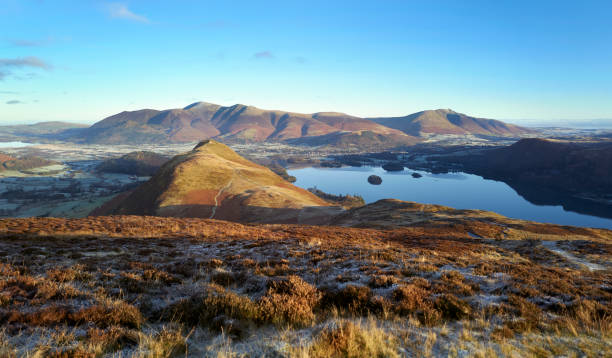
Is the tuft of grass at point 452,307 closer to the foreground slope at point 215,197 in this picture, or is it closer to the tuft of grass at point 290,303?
the tuft of grass at point 290,303

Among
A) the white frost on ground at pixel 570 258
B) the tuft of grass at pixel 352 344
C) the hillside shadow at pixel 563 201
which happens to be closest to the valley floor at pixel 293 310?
the tuft of grass at pixel 352 344

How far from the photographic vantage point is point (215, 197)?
3538 inches

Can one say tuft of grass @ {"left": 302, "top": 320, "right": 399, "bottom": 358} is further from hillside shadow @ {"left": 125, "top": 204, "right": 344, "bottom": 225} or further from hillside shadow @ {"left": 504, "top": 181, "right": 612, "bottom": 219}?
hillside shadow @ {"left": 504, "top": 181, "right": 612, "bottom": 219}

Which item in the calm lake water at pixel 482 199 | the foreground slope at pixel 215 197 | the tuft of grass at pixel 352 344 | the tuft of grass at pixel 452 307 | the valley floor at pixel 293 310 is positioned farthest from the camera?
the calm lake water at pixel 482 199

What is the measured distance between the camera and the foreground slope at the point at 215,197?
77.8 m

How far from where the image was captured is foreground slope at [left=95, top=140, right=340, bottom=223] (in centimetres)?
7781

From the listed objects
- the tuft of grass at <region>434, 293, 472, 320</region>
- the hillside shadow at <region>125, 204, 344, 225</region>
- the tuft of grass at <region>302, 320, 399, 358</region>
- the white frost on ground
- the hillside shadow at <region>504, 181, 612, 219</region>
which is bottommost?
the hillside shadow at <region>504, 181, 612, 219</region>

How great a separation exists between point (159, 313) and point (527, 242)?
3404cm

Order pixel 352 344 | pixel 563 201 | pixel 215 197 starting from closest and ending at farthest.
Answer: pixel 352 344
pixel 215 197
pixel 563 201

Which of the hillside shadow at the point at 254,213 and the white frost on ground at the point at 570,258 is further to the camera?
the hillside shadow at the point at 254,213

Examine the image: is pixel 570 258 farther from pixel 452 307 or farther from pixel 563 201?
pixel 563 201

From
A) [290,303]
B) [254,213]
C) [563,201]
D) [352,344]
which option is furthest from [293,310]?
[563,201]

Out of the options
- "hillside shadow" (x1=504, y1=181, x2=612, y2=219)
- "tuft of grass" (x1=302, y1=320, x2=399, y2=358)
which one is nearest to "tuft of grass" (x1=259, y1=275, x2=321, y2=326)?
"tuft of grass" (x1=302, y1=320, x2=399, y2=358)

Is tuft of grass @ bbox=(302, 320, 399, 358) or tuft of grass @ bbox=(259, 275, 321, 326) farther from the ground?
tuft of grass @ bbox=(302, 320, 399, 358)
